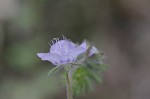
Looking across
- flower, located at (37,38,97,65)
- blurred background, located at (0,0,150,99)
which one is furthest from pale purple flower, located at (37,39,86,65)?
blurred background, located at (0,0,150,99)

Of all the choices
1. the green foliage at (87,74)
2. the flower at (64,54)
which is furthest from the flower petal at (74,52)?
the green foliage at (87,74)

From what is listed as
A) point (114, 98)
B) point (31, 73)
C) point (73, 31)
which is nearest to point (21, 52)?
point (31, 73)

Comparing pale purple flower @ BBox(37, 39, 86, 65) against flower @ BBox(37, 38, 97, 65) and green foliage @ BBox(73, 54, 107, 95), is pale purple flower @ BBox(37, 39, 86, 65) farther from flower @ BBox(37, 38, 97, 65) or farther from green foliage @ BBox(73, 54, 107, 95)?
green foliage @ BBox(73, 54, 107, 95)

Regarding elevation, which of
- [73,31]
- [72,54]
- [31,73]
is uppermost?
[73,31]

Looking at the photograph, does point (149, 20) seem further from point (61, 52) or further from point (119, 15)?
point (61, 52)

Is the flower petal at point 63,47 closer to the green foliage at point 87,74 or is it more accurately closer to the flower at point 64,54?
the flower at point 64,54

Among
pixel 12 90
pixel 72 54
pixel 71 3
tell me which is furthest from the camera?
pixel 71 3

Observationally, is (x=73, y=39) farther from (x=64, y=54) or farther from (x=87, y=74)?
(x=64, y=54)

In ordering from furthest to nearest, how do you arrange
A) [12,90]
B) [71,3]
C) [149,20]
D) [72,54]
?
[149,20] < [71,3] < [12,90] < [72,54]
